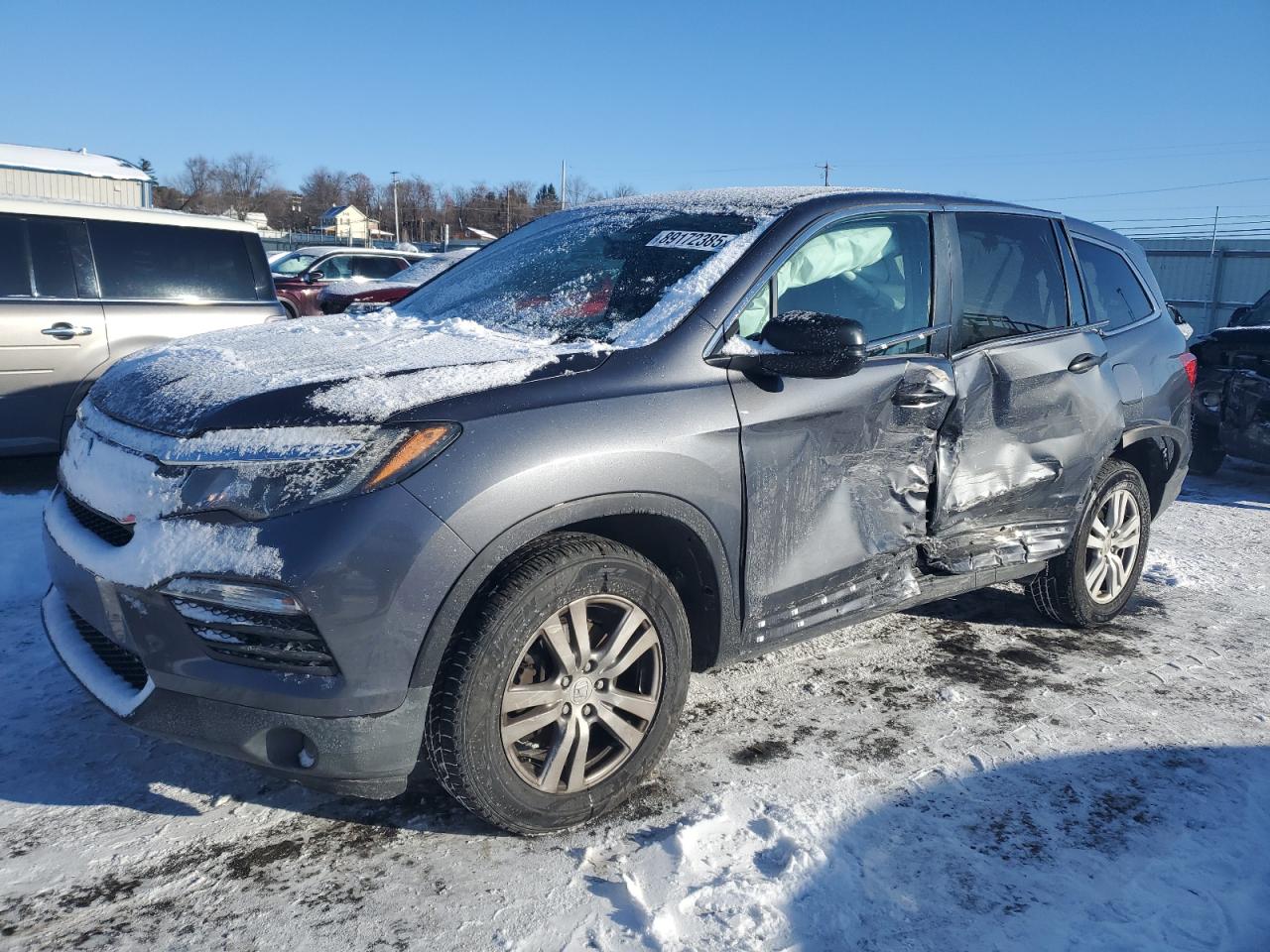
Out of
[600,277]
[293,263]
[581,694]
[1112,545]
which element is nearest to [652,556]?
[581,694]

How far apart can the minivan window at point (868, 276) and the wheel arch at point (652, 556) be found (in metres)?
0.73

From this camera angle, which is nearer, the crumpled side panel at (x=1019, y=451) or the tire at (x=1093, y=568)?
the crumpled side panel at (x=1019, y=451)

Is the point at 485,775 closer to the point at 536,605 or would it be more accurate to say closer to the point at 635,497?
the point at 536,605

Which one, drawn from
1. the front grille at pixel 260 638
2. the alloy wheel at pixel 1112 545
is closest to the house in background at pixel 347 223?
the alloy wheel at pixel 1112 545

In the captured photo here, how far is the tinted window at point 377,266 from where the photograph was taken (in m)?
18.3

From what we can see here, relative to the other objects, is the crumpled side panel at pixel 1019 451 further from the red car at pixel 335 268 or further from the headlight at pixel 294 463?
the red car at pixel 335 268

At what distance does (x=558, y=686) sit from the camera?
2617 mm

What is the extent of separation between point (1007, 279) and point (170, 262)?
5.51 metres

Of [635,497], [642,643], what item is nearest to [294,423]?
[635,497]

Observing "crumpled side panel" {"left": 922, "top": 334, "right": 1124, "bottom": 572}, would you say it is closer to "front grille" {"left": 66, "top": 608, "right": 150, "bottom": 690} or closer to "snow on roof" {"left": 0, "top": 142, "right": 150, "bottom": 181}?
"front grille" {"left": 66, "top": 608, "right": 150, "bottom": 690}

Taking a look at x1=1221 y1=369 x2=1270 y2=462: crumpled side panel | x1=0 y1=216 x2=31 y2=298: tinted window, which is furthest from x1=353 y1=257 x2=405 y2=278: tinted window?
x1=1221 y1=369 x2=1270 y2=462: crumpled side panel

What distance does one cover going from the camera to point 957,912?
2.44m

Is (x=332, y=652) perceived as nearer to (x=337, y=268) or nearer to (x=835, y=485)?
(x=835, y=485)

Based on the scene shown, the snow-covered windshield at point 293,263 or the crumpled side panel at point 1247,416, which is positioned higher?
the snow-covered windshield at point 293,263
